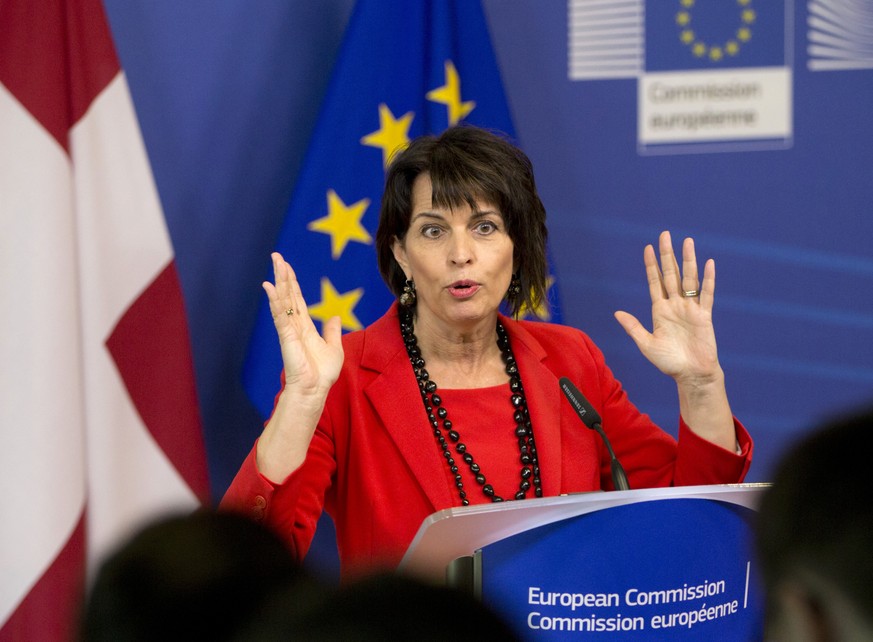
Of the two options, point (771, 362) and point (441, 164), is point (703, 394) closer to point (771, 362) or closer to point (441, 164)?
point (441, 164)

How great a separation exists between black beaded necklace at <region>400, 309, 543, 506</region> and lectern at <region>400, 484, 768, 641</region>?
2.50 feet

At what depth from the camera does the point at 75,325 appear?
2799 mm

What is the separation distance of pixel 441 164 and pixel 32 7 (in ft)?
3.71

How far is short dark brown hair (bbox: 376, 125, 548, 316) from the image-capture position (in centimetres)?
245

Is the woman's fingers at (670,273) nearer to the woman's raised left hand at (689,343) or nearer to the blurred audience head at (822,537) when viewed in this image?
the woman's raised left hand at (689,343)

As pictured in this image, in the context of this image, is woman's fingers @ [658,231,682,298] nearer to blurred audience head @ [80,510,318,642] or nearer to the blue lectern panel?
the blue lectern panel

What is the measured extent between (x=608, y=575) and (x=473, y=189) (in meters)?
1.15

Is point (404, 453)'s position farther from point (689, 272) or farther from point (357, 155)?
point (357, 155)

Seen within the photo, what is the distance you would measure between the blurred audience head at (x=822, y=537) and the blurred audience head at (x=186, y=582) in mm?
225

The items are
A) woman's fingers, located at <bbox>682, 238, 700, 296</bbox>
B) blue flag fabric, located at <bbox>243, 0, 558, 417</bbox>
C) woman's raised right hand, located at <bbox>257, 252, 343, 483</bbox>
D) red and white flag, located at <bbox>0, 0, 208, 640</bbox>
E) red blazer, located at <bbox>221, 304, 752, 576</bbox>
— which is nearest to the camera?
woman's raised right hand, located at <bbox>257, 252, 343, 483</bbox>

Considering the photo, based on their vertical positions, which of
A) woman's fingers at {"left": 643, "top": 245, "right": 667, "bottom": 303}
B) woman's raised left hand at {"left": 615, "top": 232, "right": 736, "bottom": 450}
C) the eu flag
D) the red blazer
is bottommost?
the red blazer

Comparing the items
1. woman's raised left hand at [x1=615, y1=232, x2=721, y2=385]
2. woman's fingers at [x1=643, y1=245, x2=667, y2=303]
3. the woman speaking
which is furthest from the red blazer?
woman's fingers at [x1=643, y1=245, x2=667, y2=303]

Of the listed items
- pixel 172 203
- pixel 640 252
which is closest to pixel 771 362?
pixel 640 252

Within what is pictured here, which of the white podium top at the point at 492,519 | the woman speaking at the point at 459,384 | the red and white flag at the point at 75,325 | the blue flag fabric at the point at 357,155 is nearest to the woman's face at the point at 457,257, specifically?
the woman speaking at the point at 459,384
